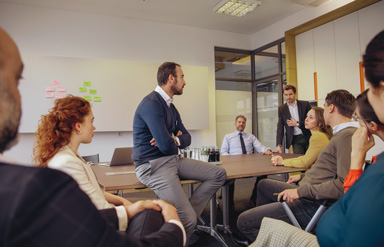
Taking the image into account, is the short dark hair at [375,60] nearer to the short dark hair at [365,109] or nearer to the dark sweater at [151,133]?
the short dark hair at [365,109]

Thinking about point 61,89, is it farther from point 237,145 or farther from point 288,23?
point 288,23

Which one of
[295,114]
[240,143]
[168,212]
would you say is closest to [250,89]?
[295,114]

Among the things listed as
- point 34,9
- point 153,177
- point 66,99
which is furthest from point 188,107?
point 66,99

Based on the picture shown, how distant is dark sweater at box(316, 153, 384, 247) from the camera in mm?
678

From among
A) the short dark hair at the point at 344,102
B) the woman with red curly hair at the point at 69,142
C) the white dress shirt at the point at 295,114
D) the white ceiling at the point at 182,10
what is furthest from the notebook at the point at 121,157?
the white ceiling at the point at 182,10

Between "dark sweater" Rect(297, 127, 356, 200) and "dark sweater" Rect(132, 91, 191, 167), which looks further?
"dark sweater" Rect(132, 91, 191, 167)

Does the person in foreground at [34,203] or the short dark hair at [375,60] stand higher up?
the short dark hair at [375,60]

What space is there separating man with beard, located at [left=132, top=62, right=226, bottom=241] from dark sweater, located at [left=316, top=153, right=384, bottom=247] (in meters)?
1.27

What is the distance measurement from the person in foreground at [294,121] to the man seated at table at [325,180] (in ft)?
7.73

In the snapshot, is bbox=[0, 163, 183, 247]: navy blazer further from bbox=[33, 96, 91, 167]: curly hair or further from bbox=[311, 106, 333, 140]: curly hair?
bbox=[311, 106, 333, 140]: curly hair

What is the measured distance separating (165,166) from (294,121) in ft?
9.35

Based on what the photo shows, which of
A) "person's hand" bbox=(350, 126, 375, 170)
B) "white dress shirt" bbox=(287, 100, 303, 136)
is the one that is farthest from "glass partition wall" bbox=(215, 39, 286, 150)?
"person's hand" bbox=(350, 126, 375, 170)

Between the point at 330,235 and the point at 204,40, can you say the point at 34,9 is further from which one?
the point at 330,235

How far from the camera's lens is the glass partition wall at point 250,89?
6566 mm
